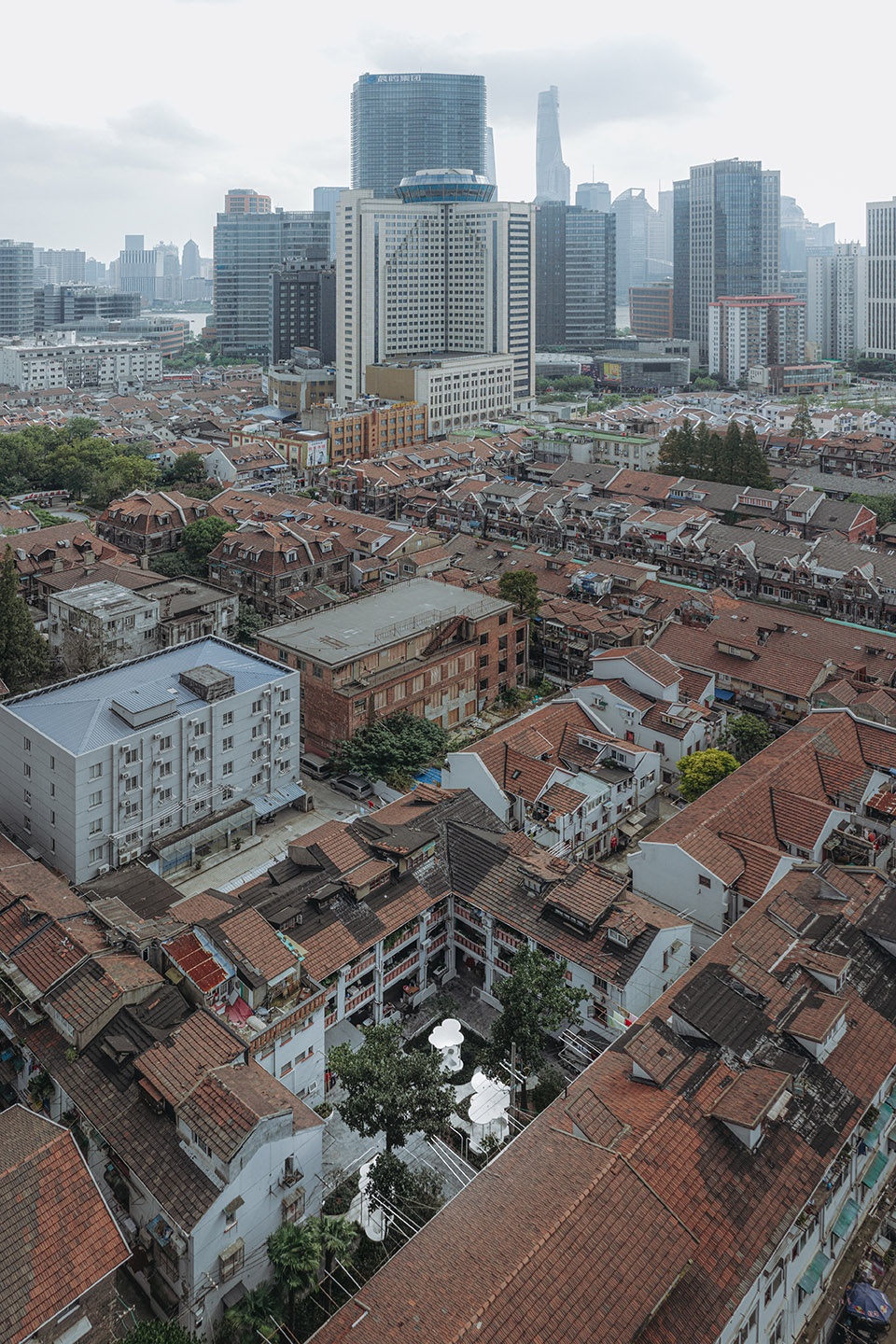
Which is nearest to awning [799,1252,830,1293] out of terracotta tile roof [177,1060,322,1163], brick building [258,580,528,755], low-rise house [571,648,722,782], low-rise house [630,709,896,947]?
terracotta tile roof [177,1060,322,1163]

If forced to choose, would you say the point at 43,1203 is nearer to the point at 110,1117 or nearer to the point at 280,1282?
the point at 110,1117

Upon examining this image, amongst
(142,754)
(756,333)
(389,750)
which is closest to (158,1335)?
(142,754)

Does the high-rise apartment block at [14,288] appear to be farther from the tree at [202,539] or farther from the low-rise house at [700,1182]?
the low-rise house at [700,1182]

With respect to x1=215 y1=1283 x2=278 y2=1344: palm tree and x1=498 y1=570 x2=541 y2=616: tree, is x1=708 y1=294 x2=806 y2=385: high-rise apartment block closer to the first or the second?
x1=498 y1=570 x2=541 y2=616: tree

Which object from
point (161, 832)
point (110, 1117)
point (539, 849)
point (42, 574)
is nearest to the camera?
point (110, 1117)

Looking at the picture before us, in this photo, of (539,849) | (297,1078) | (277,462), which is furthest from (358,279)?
(297,1078)

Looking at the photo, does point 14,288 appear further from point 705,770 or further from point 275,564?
point 705,770
